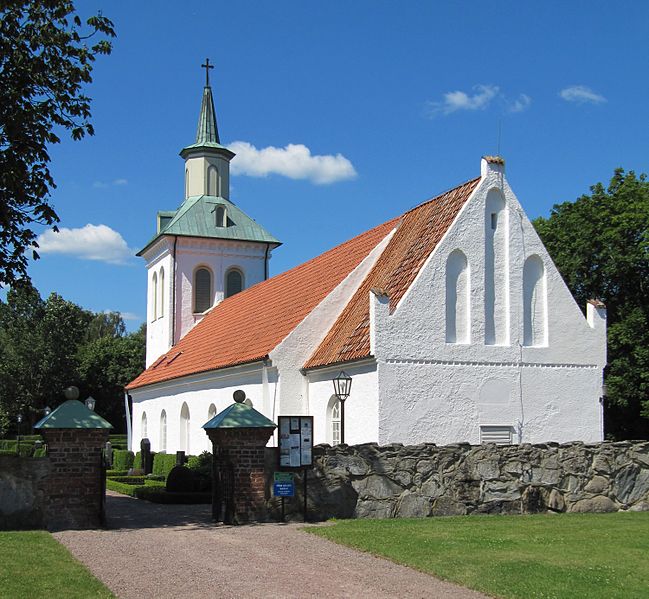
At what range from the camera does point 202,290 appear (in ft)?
130

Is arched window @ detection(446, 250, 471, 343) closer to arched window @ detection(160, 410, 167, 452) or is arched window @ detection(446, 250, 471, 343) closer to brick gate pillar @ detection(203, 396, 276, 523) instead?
brick gate pillar @ detection(203, 396, 276, 523)

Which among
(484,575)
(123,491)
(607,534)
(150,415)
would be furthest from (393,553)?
(150,415)

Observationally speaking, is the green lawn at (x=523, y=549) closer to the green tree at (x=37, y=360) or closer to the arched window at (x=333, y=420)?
the arched window at (x=333, y=420)

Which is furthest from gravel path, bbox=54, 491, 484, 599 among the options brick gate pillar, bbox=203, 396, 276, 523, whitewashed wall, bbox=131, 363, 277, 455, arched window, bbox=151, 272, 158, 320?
arched window, bbox=151, 272, 158, 320

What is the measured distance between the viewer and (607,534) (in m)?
13.9

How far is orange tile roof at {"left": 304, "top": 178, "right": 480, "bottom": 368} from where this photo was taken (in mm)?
20453

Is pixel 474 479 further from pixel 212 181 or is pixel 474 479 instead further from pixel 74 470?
pixel 212 181

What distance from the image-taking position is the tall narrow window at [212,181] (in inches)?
1601

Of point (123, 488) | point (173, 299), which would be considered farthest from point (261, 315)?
point (173, 299)

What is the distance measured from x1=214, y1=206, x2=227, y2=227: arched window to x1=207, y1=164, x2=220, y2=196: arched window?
114cm

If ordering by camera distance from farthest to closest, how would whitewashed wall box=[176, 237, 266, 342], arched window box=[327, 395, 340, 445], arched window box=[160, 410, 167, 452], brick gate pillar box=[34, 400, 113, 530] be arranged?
1. whitewashed wall box=[176, 237, 266, 342]
2. arched window box=[160, 410, 167, 452]
3. arched window box=[327, 395, 340, 445]
4. brick gate pillar box=[34, 400, 113, 530]

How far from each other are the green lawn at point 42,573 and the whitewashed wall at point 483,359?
859 cm

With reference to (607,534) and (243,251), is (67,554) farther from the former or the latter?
(243,251)

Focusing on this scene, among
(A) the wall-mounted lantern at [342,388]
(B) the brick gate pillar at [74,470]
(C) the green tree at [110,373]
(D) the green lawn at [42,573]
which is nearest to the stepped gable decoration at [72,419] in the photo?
(B) the brick gate pillar at [74,470]
